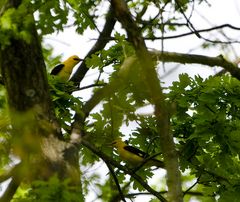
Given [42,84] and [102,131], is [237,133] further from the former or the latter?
[42,84]

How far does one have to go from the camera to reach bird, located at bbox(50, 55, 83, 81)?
9384mm

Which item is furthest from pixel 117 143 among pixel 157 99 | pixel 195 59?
pixel 157 99

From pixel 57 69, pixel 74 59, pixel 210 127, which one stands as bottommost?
pixel 210 127

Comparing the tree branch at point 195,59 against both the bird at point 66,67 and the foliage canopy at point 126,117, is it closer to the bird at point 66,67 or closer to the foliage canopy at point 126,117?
the foliage canopy at point 126,117

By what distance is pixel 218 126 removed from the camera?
6020mm

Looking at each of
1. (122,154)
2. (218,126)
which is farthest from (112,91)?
(122,154)

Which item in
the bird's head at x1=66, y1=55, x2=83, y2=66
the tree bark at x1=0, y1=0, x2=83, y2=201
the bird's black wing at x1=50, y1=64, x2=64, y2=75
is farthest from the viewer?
the bird's head at x1=66, y1=55, x2=83, y2=66

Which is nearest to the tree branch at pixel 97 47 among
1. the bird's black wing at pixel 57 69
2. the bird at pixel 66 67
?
the bird at pixel 66 67

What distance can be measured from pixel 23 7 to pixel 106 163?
210cm

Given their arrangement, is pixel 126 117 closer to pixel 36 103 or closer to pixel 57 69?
pixel 36 103

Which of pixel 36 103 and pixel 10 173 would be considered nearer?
pixel 10 173

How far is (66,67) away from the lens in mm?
9703

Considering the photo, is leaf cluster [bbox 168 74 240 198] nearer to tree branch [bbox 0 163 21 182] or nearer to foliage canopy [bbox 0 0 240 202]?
foliage canopy [bbox 0 0 240 202]

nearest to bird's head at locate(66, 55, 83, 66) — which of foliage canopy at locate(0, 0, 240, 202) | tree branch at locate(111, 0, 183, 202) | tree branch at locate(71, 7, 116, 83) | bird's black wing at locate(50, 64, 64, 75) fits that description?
tree branch at locate(71, 7, 116, 83)
